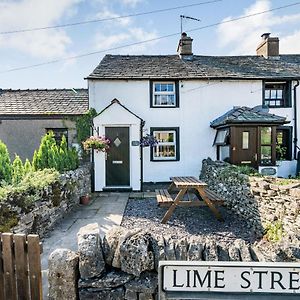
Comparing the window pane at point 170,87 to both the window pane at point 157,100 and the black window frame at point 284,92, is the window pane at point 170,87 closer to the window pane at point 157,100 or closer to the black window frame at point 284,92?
the window pane at point 157,100

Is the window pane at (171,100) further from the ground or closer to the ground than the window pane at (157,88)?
closer to the ground

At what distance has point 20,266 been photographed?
2.58 metres

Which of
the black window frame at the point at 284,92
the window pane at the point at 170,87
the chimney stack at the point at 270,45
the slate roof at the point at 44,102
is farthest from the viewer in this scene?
the chimney stack at the point at 270,45

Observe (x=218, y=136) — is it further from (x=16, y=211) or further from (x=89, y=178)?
(x=16, y=211)

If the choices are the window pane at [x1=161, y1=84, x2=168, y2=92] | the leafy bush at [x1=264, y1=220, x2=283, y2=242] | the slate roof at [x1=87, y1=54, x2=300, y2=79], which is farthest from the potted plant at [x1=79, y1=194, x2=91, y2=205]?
the window pane at [x1=161, y1=84, x2=168, y2=92]

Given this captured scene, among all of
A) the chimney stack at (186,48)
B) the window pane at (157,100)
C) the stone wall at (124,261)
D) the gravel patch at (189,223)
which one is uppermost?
the chimney stack at (186,48)

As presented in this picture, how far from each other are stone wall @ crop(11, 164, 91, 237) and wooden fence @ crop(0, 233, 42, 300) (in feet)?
8.14

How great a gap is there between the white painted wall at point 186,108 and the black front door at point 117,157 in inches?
38.3

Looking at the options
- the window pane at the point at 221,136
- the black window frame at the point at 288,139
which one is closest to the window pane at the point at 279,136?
the black window frame at the point at 288,139

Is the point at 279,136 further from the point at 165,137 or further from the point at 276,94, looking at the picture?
the point at 165,137

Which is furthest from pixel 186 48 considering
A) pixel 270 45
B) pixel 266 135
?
pixel 266 135

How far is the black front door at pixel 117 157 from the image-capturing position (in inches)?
442

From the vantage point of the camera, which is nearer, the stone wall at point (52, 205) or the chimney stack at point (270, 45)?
the stone wall at point (52, 205)

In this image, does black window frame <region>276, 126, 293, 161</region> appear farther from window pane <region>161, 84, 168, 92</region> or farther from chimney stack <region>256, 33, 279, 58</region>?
window pane <region>161, 84, 168, 92</region>
